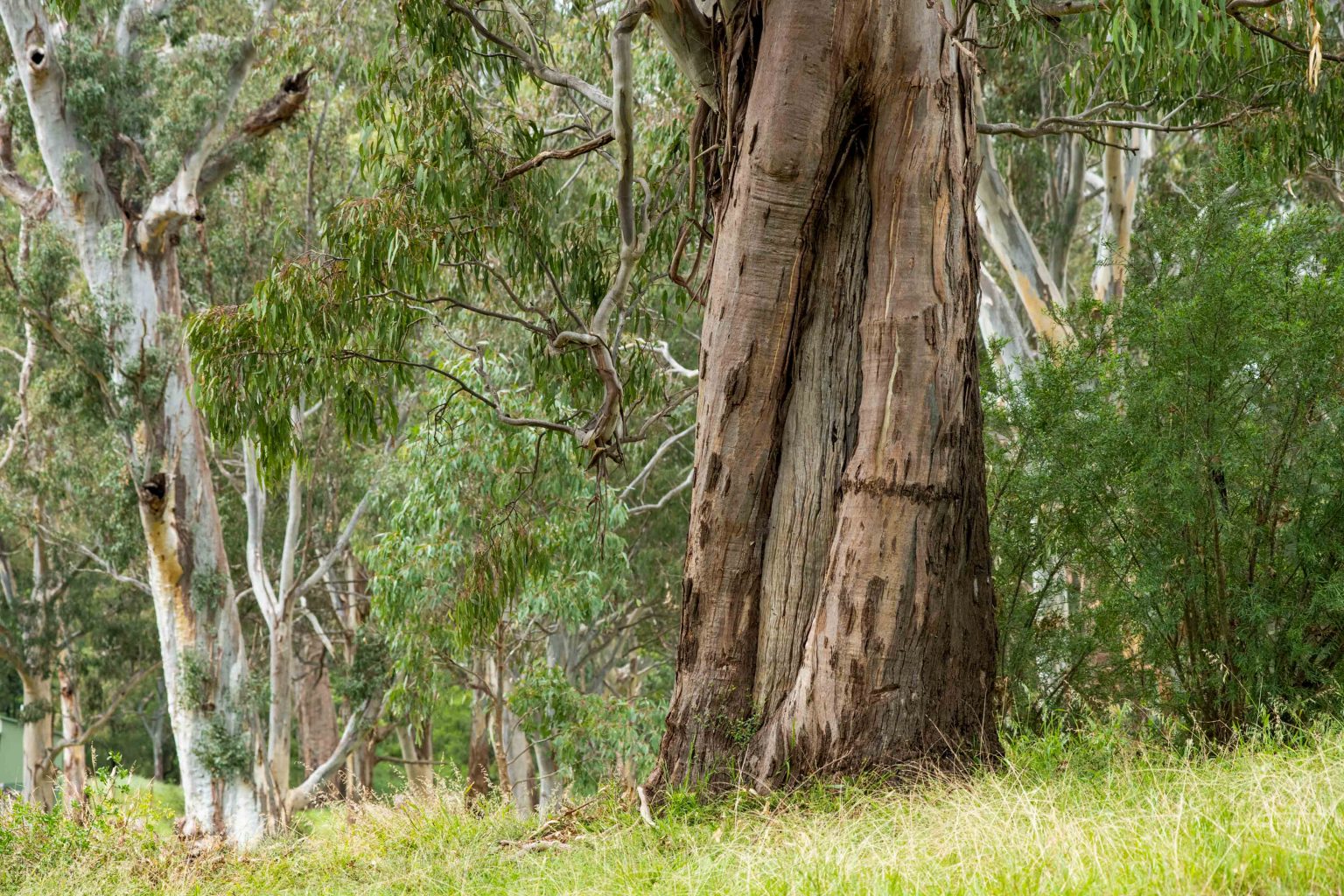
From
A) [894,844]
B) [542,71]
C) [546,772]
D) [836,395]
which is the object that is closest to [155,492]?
[546,772]

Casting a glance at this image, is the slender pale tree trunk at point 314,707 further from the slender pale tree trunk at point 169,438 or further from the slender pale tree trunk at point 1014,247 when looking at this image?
the slender pale tree trunk at point 1014,247

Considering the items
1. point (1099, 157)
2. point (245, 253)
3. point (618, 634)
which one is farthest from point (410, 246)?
point (618, 634)

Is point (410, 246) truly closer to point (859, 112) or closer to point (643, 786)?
point (859, 112)

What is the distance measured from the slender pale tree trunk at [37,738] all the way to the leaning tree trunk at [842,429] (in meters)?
15.3

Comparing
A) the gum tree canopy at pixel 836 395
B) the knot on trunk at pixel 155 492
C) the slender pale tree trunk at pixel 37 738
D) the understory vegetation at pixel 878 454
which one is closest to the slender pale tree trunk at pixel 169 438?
the knot on trunk at pixel 155 492

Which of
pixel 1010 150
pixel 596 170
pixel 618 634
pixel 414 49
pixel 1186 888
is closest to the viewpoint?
pixel 1186 888

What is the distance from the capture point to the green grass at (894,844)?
2.56m

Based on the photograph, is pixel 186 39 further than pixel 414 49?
Yes

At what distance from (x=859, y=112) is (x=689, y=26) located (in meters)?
1.00

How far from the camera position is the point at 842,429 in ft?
14.6

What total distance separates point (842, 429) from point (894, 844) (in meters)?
1.70

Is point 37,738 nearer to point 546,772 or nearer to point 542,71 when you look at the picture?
point 546,772

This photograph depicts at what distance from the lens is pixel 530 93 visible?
1129cm

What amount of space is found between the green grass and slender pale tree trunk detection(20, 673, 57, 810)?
12810 mm
